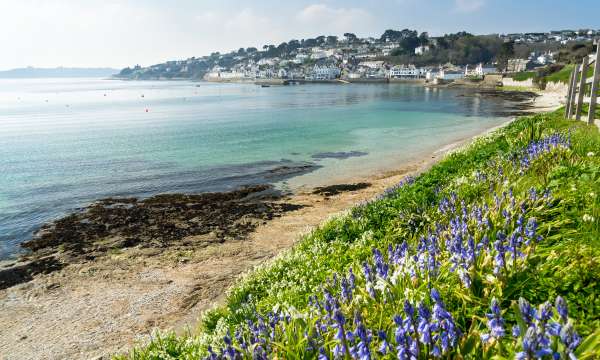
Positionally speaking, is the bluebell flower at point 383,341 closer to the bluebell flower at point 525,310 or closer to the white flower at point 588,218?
the bluebell flower at point 525,310

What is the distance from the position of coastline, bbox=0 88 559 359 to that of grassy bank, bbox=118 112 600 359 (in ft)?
11.0

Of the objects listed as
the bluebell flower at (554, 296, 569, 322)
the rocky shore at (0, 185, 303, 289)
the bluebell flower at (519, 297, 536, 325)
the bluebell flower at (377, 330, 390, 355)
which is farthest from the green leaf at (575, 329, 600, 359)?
the rocky shore at (0, 185, 303, 289)

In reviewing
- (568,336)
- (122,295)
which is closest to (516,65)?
(122,295)

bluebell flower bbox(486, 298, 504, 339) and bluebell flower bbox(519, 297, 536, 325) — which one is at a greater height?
bluebell flower bbox(519, 297, 536, 325)

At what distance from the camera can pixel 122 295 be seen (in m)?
12.6

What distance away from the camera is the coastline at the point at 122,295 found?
10.3 metres

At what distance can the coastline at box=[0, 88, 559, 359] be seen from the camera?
10344mm

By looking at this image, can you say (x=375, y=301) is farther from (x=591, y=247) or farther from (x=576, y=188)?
(x=576, y=188)

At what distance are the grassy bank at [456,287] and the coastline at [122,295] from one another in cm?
334

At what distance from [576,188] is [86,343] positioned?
1132 cm

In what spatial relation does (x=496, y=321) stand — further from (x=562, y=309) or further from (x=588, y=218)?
(x=588, y=218)

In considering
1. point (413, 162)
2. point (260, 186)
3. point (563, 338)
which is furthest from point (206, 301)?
point (413, 162)

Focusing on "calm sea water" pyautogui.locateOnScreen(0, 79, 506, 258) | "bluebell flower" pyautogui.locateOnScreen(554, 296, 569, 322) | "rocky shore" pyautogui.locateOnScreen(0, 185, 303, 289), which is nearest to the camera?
"bluebell flower" pyautogui.locateOnScreen(554, 296, 569, 322)

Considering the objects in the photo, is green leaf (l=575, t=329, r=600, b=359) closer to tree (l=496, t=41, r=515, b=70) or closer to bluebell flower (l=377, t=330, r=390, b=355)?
bluebell flower (l=377, t=330, r=390, b=355)
